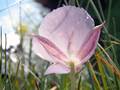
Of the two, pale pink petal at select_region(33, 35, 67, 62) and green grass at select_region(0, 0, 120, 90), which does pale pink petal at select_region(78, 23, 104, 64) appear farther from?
green grass at select_region(0, 0, 120, 90)

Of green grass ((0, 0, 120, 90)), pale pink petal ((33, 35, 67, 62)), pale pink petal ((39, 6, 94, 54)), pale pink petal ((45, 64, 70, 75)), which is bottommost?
green grass ((0, 0, 120, 90))

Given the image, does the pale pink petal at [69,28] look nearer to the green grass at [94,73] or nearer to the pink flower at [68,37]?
the pink flower at [68,37]

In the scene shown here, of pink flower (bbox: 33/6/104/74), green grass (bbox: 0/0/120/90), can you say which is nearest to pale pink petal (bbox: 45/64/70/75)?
pink flower (bbox: 33/6/104/74)

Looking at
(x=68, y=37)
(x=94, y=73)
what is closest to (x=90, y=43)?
(x=68, y=37)

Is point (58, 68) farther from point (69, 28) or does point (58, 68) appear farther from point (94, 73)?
point (94, 73)

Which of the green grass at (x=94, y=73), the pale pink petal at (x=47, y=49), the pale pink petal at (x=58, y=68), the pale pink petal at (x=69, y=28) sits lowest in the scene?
the green grass at (x=94, y=73)

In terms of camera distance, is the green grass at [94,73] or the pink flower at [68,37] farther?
the green grass at [94,73]

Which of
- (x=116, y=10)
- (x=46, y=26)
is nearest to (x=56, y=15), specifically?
(x=46, y=26)

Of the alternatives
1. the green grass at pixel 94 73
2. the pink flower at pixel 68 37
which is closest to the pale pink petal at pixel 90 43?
the pink flower at pixel 68 37
